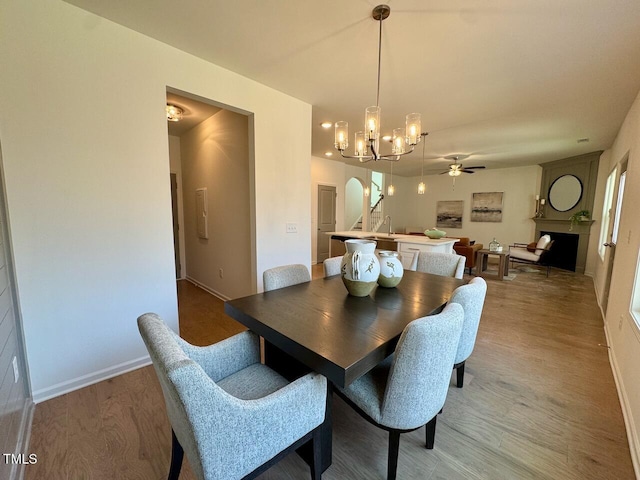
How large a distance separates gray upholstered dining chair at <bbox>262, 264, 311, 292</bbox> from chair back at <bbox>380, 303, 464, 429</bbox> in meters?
1.10

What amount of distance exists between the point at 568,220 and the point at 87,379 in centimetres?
860

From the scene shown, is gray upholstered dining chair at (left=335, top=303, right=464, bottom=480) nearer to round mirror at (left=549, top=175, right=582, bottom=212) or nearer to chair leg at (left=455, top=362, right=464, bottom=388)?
chair leg at (left=455, top=362, right=464, bottom=388)

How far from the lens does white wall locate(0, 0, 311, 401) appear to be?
5.51 ft

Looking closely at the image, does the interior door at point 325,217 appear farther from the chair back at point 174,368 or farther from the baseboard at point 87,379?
the chair back at point 174,368

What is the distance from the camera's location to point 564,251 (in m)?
6.22

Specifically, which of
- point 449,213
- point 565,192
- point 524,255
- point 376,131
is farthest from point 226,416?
point 449,213

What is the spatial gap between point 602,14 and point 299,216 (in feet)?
9.45

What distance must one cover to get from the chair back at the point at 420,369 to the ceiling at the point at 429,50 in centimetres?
195

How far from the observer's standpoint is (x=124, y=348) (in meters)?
2.14

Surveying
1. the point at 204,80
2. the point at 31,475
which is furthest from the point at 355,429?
the point at 204,80

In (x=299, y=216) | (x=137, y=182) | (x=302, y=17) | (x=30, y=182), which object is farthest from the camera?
(x=299, y=216)

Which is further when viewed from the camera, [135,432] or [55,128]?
[55,128]

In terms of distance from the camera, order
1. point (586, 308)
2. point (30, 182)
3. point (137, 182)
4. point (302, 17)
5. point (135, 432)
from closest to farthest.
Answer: point (135, 432) → point (30, 182) → point (302, 17) → point (137, 182) → point (586, 308)

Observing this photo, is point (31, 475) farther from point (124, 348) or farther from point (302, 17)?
point (302, 17)
